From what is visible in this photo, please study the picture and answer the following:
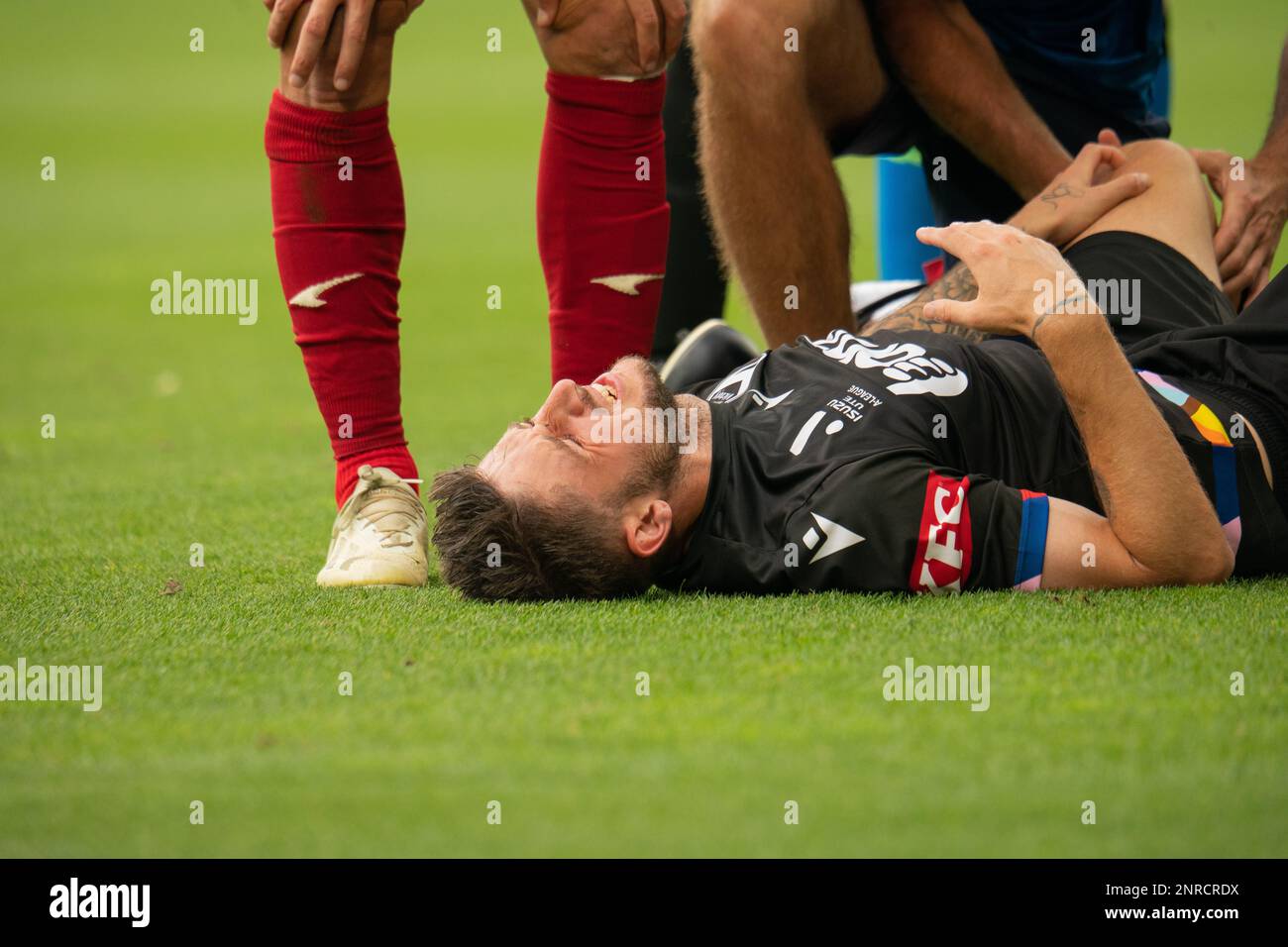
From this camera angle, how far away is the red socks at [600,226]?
2326 millimetres

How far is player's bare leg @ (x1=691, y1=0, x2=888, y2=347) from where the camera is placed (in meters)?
2.72

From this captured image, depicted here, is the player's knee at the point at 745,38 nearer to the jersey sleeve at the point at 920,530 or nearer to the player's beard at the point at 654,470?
the player's beard at the point at 654,470

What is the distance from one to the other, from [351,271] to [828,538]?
800mm

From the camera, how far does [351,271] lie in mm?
2168

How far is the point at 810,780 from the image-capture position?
4.14ft

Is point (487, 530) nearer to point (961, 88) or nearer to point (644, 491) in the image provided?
point (644, 491)

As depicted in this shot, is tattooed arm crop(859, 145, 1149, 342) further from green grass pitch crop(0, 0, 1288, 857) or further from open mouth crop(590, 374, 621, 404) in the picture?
green grass pitch crop(0, 0, 1288, 857)

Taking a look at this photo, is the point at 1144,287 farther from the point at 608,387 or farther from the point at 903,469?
the point at 608,387

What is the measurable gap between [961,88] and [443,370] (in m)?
2.26

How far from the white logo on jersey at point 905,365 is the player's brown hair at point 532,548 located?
415 mm

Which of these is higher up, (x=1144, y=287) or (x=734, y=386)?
(x=1144, y=287)

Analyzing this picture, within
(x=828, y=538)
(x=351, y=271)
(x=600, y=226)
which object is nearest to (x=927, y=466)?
(x=828, y=538)
